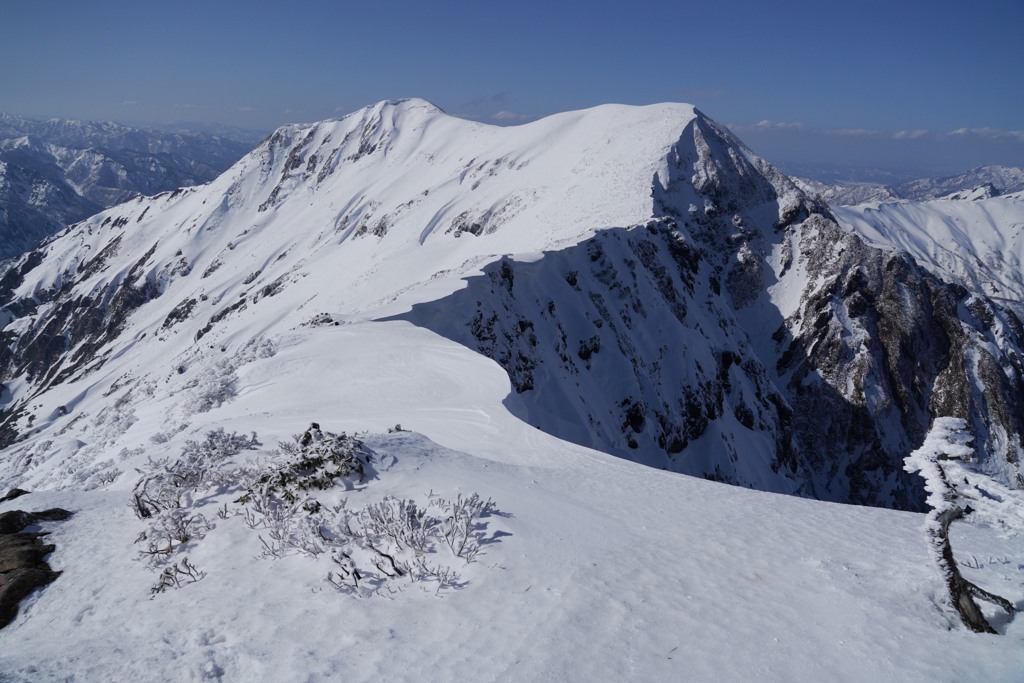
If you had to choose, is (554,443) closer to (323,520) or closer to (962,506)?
(323,520)

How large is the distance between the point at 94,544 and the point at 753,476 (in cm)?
4028

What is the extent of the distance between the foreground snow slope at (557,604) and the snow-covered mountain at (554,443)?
0.03 m

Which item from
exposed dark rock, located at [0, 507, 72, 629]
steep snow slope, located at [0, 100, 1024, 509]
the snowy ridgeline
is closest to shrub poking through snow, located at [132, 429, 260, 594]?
exposed dark rock, located at [0, 507, 72, 629]

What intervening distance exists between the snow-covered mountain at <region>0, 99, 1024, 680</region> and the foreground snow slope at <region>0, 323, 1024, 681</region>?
1.2 inches

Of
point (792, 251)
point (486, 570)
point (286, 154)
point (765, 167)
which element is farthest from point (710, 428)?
point (286, 154)

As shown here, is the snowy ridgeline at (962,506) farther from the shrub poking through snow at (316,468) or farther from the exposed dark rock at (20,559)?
the exposed dark rock at (20,559)

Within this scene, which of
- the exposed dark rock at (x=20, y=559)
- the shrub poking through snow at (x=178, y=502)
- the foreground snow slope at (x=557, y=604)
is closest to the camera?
the foreground snow slope at (x=557, y=604)

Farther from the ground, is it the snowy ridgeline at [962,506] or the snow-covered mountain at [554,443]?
the snowy ridgeline at [962,506]

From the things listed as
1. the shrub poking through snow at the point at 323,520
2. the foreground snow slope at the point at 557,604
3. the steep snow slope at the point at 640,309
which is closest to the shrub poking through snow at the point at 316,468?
the shrub poking through snow at the point at 323,520

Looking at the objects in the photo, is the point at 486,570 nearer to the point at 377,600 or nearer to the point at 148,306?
the point at 377,600

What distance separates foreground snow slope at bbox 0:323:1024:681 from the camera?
13.4 ft

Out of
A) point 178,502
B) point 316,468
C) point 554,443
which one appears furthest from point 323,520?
point 554,443

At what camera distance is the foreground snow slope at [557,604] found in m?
4.07

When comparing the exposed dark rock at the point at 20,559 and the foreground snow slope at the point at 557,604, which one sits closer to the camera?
the foreground snow slope at the point at 557,604
